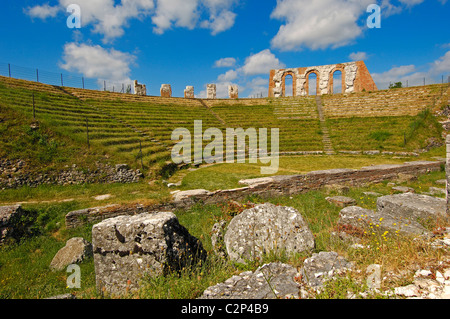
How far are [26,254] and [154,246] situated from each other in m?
4.48

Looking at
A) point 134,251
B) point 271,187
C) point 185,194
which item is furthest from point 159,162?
point 134,251

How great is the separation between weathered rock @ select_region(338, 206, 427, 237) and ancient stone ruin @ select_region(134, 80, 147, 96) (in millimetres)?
31644

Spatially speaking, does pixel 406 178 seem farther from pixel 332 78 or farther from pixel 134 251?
pixel 332 78

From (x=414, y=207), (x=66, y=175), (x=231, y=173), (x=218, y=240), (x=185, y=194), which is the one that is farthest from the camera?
(x=231, y=173)

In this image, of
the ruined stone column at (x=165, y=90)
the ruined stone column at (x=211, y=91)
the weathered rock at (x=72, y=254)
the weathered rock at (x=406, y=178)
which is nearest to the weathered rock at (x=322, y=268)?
the weathered rock at (x=72, y=254)

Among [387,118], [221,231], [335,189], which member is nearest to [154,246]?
[221,231]

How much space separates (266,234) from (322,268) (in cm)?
120

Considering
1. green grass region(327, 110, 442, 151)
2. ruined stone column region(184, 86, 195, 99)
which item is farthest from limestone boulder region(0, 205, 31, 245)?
ruined stone column region(184, 86, 195, 99)

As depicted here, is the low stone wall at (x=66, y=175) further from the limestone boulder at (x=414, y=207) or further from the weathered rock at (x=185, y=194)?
the limestone boulder at (x=414, y=207)

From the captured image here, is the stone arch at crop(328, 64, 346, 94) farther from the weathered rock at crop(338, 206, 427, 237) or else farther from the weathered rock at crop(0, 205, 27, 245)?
the weathered rock at crop(0, 205, 27, 245)

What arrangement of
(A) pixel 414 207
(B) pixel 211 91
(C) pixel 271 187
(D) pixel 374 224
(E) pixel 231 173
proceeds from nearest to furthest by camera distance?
(D) pixel 374 224
(A) pixel 414 207
(C) pixel 271 187
(E) pixel 231 173
(B) pixel 211 91

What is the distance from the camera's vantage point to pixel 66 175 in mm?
9961
